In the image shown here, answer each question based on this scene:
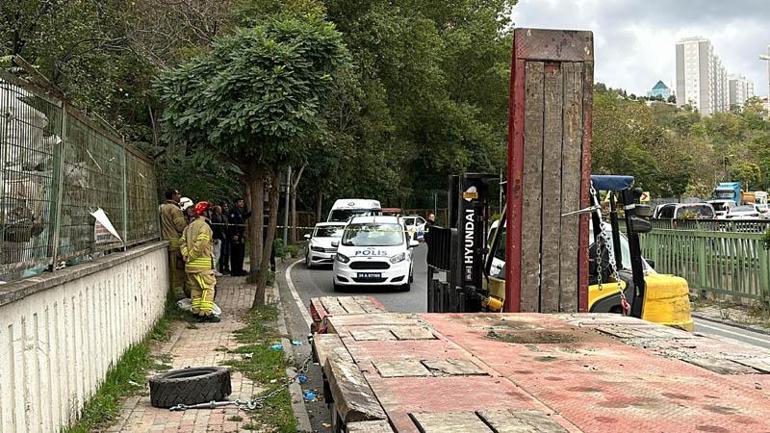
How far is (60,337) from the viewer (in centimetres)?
621

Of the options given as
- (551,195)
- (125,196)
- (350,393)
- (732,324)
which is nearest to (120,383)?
(125,196)

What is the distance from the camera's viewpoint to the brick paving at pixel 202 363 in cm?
710

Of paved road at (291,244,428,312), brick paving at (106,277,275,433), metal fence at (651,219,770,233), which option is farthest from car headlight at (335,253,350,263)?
metal fence at (651,219,770,233)

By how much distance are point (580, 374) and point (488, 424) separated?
1.30 m

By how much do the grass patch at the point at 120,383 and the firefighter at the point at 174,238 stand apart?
9.70ft

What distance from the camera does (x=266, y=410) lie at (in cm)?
770

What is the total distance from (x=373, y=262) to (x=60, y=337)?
42.6 ft

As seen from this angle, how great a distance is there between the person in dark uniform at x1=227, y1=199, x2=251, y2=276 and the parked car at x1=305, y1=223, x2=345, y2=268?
343 centimetres

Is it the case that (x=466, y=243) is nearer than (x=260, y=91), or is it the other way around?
(x=466, y=243)

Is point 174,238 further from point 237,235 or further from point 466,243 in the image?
point 466,243

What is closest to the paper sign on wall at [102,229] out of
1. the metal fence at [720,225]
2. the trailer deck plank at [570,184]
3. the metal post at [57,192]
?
the metal post at [57,192]

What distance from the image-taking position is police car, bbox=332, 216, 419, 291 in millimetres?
18953

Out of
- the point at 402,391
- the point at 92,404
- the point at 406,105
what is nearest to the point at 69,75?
the point at 92,404

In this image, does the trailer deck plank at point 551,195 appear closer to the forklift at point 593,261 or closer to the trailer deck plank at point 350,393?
the forklift at point 593,261
